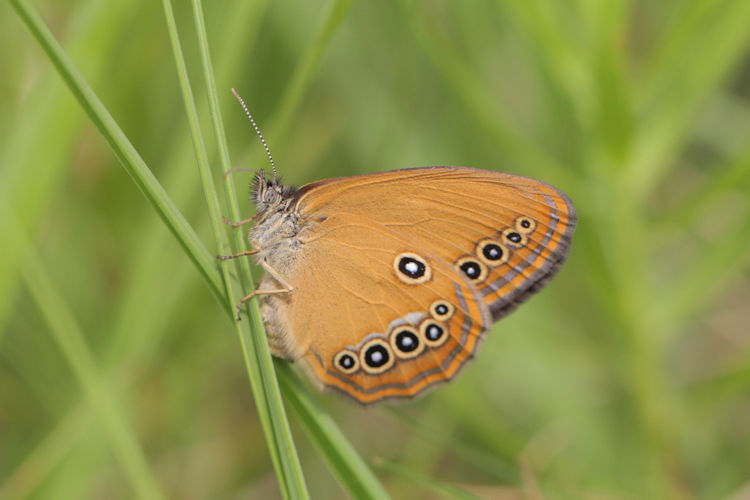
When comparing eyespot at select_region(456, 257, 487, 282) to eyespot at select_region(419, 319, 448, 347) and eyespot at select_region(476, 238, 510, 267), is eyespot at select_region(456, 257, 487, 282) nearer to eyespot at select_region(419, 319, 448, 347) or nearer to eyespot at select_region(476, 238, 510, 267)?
eyespot at select_region(476, 238, 510, 267)

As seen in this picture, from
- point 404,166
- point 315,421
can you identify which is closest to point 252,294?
point 315,421

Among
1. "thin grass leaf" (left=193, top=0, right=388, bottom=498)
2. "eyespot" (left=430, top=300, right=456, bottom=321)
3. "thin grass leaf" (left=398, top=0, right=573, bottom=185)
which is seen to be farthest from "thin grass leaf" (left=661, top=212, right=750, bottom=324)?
"thin grass leaf" (left=193, top=0, right=388, bottom=498)

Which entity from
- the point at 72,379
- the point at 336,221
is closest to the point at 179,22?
the point at 336,221

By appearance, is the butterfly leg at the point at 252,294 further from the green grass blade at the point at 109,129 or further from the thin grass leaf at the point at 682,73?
the thin grass leaf at the point at 682,73

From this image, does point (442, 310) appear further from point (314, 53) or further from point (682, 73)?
point (682, 73)

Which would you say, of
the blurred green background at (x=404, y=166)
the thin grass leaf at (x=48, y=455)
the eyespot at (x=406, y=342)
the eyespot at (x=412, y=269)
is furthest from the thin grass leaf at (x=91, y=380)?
the eyespot at (x=412, y=269)

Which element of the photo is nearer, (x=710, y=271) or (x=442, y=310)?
(x=442, y=310)
